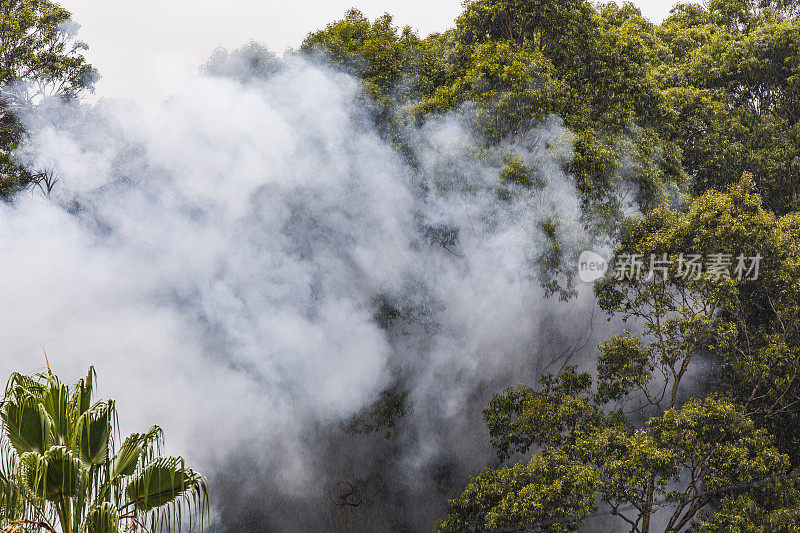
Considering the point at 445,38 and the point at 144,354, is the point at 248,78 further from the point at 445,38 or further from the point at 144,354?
the point at 144,354

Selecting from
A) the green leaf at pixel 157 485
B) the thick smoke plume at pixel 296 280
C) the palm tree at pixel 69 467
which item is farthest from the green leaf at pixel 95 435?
the thick smoke plume at pixel 296 280

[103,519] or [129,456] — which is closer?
[103,519]

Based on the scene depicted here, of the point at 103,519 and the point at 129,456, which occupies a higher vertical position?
the point at 129,456

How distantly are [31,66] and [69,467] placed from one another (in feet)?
26.0

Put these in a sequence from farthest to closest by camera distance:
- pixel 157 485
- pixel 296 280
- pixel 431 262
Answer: pixel 431 262 < pixel 296 280 < pixel 157 485

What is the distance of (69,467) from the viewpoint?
12.7 feet

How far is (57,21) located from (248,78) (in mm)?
2915

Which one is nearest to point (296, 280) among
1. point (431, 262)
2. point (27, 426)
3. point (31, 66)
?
point (431, 262)

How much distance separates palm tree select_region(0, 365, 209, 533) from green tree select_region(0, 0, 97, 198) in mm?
6122

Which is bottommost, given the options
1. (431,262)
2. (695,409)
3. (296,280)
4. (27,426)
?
Result: (27,426)

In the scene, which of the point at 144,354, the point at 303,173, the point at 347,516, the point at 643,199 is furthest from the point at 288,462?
the point at 643,199

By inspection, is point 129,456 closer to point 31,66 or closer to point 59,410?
point 59,410

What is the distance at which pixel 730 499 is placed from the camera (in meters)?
7.48

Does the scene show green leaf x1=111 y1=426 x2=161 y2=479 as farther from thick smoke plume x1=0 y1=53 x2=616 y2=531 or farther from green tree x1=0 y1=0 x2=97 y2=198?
green tree x1=0 y1=0 x2=97 y2=198
